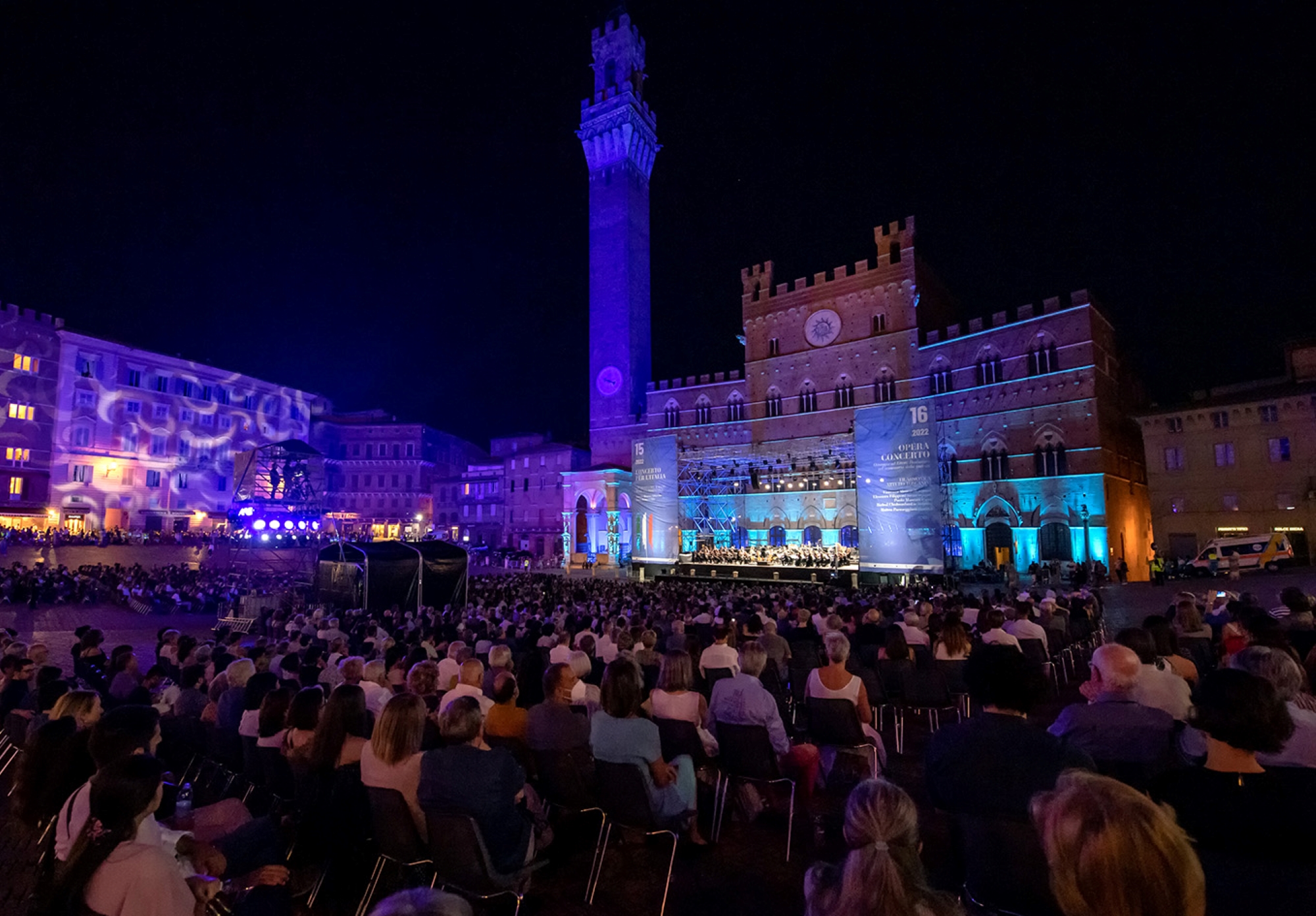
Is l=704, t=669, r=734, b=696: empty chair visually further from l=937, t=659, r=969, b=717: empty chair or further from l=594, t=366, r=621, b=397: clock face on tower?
l=594, t=366, r=621, b=397: clock face on tower

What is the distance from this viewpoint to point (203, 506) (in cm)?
4594

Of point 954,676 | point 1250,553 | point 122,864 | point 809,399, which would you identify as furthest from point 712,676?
point 809,399

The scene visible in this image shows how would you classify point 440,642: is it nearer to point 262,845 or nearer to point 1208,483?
point 262,845

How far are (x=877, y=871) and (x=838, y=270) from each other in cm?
3641

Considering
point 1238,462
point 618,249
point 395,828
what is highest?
point 618,249

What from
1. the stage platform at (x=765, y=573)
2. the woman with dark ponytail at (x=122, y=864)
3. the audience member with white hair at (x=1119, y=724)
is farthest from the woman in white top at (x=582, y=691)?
the stage platform at (x=765, y=573)

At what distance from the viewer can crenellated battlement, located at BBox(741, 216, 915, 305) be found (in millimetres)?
33312

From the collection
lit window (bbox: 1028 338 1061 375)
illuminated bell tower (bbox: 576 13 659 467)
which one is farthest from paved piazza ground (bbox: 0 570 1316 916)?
illuminated bell tower (bbox: 576 13 659 467)

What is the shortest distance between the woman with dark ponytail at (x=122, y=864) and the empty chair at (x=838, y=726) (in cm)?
432

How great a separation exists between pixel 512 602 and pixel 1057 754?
46.5ft

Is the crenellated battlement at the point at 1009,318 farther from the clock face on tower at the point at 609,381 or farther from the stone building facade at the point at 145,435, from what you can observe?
the stone building facade at the point at 145,435

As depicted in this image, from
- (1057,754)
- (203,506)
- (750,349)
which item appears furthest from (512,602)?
(203,506)

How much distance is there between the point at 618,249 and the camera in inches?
1686

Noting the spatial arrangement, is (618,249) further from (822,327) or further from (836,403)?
(836,403)
